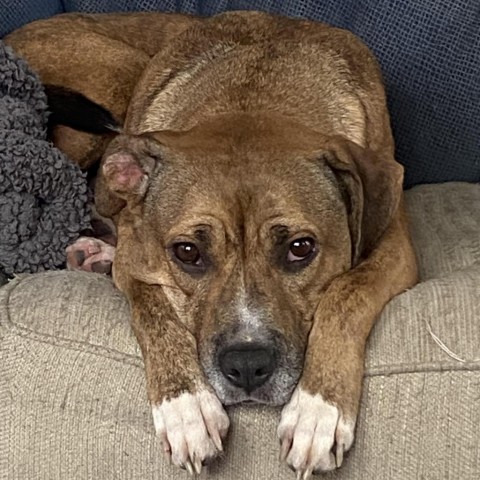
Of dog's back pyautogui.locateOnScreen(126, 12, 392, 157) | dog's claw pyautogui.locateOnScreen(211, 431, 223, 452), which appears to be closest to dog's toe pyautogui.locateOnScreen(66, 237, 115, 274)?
dog's back pyautogui.locateOnScreen(126, 12, 392, 157)

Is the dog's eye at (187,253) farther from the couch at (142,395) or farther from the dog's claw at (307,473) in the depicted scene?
the dog's claw at (307,473)

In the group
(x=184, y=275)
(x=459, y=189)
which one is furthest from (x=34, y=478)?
(x=459, y=189)

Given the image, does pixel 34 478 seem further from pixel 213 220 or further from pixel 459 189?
pixel 459 189

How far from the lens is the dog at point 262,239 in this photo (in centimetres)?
207

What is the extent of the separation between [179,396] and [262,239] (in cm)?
39

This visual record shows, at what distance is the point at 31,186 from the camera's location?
9.02ft

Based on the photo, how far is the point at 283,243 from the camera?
2227mm

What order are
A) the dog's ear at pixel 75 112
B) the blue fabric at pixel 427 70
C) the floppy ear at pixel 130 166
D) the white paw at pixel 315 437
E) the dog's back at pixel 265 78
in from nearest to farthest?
1. the white paw at pixel 315 437
2. the floppy ear at pixel 130 166
3. the dog's back at pixel 265 78
4. the dog's ear at pixel 75 112
5. the blue fabric at pixel 427 70

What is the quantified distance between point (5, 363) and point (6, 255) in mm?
598

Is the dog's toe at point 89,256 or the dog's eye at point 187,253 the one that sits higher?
the dog's eye at point 187,253

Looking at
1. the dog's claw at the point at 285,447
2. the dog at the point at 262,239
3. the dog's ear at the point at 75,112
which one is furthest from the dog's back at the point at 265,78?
the dog's claw at the point at 285,447

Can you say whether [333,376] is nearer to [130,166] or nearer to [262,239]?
[262,239]

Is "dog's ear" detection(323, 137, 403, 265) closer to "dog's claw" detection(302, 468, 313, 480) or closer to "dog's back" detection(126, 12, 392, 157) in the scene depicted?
"dog's back" detection(126, 12, 392, 157)

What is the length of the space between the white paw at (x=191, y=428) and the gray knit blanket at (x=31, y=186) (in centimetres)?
85
